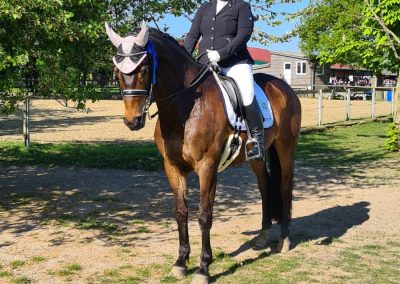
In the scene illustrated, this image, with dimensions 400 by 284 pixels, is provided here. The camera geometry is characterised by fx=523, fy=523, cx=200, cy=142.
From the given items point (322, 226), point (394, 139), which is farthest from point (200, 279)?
point (394, 139)

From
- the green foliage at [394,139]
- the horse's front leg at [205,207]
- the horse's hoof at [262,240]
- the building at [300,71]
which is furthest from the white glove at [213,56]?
the building at [300,71]

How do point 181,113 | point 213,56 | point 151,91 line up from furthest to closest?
point 213,56 → point 181,113 → point 151,91

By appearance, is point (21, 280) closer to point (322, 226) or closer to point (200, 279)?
point (200, 279)

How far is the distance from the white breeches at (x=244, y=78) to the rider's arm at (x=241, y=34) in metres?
0.22

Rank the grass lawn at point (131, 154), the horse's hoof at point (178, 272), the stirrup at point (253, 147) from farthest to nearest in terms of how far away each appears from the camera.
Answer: the grass lawn at point (131, 154)
the stirrup at point (253, 147)
the horse's hoof at point (178, 272)

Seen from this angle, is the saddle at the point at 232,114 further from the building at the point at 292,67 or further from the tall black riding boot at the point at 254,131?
the building at the point at 292,67

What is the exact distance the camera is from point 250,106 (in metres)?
5.43

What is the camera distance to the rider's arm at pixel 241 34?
531 cm

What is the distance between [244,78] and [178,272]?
2087 millimetres

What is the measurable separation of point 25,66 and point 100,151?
6.34 metres

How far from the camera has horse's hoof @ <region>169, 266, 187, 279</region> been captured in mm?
5137

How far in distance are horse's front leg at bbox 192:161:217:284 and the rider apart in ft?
2.38

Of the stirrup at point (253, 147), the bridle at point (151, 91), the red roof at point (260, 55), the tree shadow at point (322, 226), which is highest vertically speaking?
the red roof at point (260, 55)

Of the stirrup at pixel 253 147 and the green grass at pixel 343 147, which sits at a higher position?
the stirrup at pixel 253 147
